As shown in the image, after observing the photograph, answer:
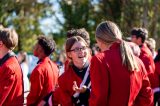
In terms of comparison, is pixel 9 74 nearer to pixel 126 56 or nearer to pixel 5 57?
pixel 5 57

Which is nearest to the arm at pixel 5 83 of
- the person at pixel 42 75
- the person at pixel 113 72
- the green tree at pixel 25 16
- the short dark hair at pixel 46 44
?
the person at pixel 42 75

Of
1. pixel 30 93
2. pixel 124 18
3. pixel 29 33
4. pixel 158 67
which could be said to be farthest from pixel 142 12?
pixel 30 93

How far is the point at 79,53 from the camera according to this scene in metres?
6.04

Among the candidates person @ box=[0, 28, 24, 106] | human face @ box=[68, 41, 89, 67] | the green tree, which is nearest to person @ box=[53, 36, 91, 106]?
human face @ box=[68, 41, 89, 67]

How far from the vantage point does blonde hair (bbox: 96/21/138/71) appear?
5.10m

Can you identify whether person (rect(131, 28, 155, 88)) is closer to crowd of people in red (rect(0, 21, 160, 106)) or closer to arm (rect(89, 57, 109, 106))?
crowd of people in red (rect(0, 21, 160, 106))

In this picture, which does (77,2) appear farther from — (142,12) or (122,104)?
(122,104)

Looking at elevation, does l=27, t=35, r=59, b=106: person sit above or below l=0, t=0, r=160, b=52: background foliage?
above

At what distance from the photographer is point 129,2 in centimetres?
2716

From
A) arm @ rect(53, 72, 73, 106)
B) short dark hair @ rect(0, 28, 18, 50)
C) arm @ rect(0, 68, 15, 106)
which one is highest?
short dark hair @ rect(0, 28, 18, 50)

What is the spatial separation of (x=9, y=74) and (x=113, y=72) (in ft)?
4.84

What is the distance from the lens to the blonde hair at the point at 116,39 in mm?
5102

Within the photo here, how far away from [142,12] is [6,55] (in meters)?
22.2

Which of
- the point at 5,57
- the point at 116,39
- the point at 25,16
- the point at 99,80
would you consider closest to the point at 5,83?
the point at 5,57
